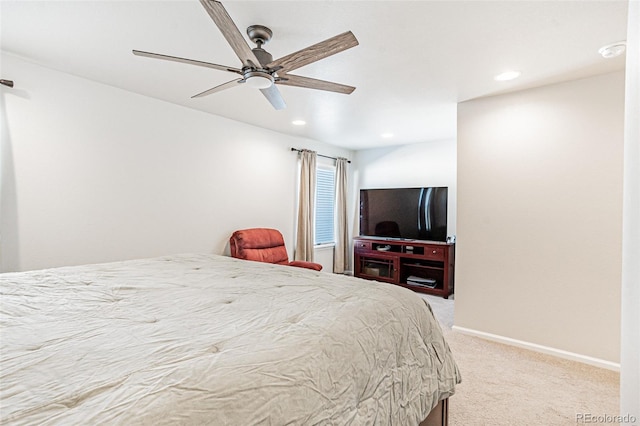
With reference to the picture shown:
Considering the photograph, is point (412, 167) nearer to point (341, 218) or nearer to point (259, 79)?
point (341, 218)

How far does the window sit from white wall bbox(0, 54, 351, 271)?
1.43m

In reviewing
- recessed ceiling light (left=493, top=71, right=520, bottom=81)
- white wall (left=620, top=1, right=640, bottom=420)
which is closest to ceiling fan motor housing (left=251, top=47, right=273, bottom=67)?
white wall (left=620, top=1, right=640, bottom=420)

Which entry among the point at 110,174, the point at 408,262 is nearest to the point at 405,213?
the point at 408,262

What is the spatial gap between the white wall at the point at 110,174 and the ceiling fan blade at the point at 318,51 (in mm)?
2079

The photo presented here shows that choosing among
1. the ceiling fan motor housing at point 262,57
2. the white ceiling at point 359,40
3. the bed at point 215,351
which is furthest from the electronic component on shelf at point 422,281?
the ceiling fan motor housing at point 262,57

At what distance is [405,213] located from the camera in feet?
17.0

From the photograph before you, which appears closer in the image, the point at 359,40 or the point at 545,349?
the point at 359,40

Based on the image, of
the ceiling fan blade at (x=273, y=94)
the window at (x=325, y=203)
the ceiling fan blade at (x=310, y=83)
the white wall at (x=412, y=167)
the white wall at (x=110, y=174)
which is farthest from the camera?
the window at (x=325, y=203)

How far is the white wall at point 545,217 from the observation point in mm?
2551

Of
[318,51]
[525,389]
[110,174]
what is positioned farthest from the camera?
[110,174]

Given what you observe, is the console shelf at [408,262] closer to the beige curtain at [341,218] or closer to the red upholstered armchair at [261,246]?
the beige curtain at [341,218]

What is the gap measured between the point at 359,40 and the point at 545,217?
2.26m

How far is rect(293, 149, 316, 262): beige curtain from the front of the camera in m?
4.96

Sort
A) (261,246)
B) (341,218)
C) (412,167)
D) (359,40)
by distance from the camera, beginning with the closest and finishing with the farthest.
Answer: (359,40)
(261,246)
(412,167)
(341,218)
